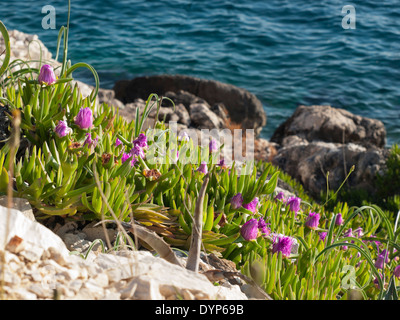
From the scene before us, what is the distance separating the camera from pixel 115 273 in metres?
1.68

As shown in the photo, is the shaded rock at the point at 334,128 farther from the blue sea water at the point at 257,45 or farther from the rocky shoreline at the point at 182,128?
the blue sea water at the point at 257,45

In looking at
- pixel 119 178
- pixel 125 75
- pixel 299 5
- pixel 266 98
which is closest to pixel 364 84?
pixel 266 98

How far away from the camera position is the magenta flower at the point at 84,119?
8.75 feet

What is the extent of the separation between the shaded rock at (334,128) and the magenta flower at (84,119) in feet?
22.9

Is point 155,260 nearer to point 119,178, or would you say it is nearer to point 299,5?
point 119,178

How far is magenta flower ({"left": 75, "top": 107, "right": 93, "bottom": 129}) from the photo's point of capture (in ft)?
8.75

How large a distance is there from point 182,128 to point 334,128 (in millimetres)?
3039

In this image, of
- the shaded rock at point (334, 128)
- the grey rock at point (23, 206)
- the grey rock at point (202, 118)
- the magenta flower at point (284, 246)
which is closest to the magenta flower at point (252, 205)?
the magenta flower at point (284, 246)

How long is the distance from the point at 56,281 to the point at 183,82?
32.1 feet

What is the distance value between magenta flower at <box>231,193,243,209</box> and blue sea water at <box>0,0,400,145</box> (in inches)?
372

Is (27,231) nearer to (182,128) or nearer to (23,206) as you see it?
(23,206)

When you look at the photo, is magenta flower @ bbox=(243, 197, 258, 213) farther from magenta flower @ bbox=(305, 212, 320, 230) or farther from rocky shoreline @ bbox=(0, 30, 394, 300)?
rocky shoreline @ bbox=(0, 30, 394, 300)

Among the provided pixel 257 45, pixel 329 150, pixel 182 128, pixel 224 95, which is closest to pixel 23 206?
pixel 329 150

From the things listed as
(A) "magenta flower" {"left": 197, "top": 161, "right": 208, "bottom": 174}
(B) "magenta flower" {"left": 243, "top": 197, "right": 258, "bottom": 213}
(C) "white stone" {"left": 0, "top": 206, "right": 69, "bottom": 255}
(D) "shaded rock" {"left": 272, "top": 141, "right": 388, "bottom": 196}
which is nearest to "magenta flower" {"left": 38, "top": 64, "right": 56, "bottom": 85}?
(A) "magenta flower" {"left": 197, "top": 161, "right": 208, "bottom": 174}
